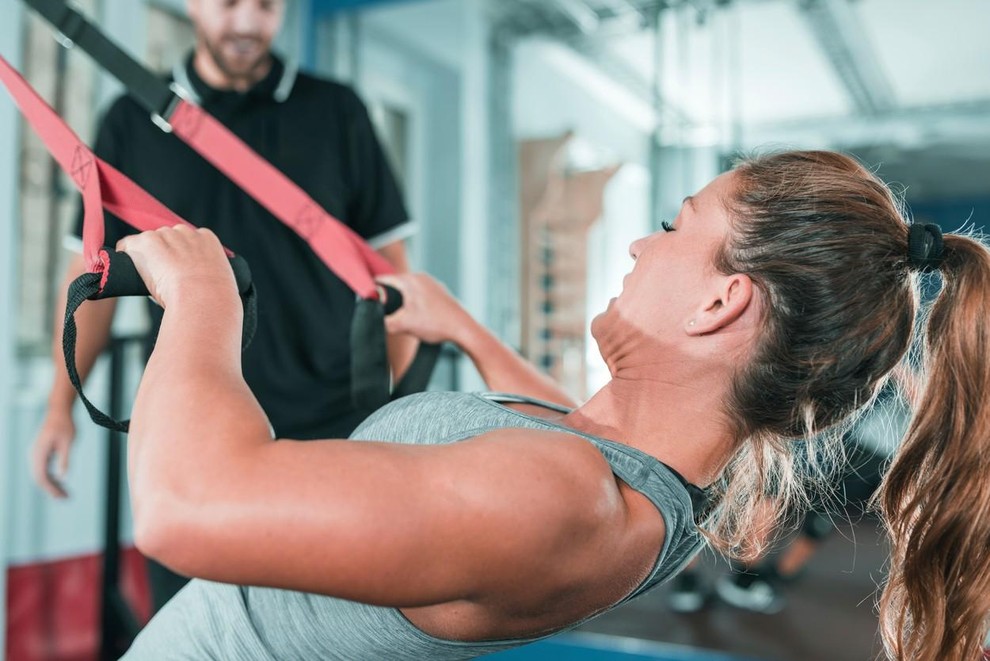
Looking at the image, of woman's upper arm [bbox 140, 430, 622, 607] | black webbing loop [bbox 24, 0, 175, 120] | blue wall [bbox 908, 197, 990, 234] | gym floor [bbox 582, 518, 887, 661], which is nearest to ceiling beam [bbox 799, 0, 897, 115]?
blue wall [bbox 908, 197, 990, 234]

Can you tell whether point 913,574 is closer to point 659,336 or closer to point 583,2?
point 659,336

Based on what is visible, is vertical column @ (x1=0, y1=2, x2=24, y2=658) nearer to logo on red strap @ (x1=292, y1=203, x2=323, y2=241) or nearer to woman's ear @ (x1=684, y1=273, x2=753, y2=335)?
logo on red strap @ (x1=292, y1=203, x2=323, y2=241)

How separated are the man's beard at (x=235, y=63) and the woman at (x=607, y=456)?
2.71 feet

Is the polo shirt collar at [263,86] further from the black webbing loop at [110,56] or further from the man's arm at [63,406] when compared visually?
the black webbing loop at [110,56]

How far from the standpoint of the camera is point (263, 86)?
1511 millimetres

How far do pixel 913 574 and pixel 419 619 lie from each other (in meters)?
0.49

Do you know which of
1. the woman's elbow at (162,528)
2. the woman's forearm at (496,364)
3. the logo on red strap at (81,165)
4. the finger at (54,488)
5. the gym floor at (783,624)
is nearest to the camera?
the woman's elbow at (162,528)

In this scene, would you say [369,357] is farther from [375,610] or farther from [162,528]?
[162,528]

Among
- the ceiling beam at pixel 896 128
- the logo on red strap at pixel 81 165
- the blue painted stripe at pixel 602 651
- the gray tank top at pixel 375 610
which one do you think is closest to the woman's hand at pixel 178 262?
the logo on red strap at pixel 81 165

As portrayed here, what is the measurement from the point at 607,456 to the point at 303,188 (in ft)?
2.91

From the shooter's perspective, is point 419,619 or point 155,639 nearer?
point 419,619

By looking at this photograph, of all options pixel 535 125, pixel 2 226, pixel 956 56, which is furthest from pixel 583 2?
pixel 2 226

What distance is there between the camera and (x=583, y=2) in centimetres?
313

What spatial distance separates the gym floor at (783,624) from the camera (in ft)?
8.65
